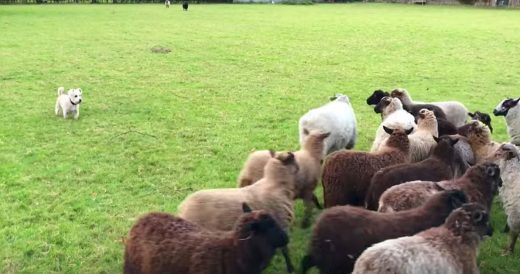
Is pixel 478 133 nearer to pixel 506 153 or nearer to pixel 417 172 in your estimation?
pixel 506 153

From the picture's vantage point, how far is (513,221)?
5707mm

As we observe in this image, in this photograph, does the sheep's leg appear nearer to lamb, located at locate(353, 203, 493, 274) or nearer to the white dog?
lamb, located at locate(353, 203, 493, 274)

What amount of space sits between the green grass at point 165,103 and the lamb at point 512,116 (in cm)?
103

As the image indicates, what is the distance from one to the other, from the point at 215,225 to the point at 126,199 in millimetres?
2406

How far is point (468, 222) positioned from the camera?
438cm

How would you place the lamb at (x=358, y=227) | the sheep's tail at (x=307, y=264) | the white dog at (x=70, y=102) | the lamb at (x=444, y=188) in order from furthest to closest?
the white dog at (x=70, y=102) → the lamb at (x=444, y=188) → the sheep's tail at (x=307, y=264) → the lamb at (x=358, y=227)

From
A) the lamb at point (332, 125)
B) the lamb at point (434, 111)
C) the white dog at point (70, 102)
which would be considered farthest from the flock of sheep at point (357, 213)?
the white dog at point (70, 102)

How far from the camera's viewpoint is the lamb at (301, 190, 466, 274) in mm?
4574

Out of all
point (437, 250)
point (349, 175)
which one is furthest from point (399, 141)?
point (437, 250)

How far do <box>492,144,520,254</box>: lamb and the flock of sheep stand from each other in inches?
0.5

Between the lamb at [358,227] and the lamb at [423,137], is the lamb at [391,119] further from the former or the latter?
the lamb at [358,227]

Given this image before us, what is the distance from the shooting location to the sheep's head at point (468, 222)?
14.4ft

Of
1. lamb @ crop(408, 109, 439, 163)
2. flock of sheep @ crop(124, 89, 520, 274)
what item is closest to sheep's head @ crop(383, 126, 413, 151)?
flock of sheep @ crop(124, 89, 520, 274)

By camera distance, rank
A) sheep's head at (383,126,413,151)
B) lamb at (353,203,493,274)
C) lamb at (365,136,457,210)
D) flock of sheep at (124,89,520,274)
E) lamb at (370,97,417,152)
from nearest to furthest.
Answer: lamb at (353,203,493,274), flock of sheep at (124,89,520,274), lamb at (365,136,457,210), sheep's head at (383,126,413,151), lamb at (370,97,417,152)
